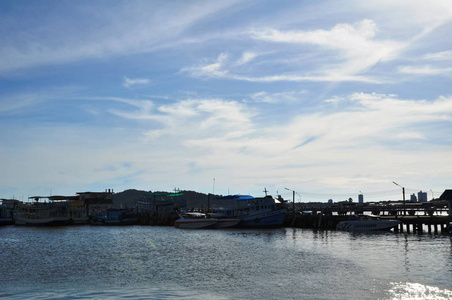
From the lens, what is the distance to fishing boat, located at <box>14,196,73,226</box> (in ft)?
422

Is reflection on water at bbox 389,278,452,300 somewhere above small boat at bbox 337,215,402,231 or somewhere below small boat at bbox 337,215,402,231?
below

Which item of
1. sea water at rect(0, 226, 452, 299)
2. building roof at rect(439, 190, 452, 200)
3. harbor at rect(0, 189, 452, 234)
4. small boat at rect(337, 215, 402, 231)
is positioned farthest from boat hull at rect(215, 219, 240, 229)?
building roof at rect(439, 190, 452, 200)

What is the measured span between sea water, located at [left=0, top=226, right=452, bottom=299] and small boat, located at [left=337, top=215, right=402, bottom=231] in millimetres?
25906

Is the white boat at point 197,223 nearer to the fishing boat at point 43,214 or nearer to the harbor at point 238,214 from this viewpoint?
the harbor at point 238,214

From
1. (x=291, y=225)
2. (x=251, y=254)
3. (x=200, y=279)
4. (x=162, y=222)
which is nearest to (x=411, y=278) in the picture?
(x=200, y=279)

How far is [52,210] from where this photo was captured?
132m

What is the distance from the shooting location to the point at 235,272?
40781 mm

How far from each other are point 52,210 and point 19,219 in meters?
11.0

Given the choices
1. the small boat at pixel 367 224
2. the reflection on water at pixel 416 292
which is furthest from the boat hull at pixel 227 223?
the reflection on water at pixel 416 292

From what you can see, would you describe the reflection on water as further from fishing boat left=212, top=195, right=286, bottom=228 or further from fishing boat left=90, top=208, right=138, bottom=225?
fishing boat left=90, top=208, right=138, bottom=225

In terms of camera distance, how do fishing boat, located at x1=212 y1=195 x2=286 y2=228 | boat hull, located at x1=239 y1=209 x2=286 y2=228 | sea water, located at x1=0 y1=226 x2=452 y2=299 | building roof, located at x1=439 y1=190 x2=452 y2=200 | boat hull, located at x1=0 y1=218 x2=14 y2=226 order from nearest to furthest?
1. sea water, located at x1=0 y1=226 x2=452 y2=299
2. building roof, located at x1=439 y1=190 x2=452 y2=200
3. boat hull, located at x1=239 y1=209 x2=286 y2=228
4. fishing boat, located at x1=212 y1=195 x2=286 y2=228
5. boat hull, located at x1=0 y1=218 x2=14 y2=226

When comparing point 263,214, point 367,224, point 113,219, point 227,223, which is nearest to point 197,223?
point 227,223

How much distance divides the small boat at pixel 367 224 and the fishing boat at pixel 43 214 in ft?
266

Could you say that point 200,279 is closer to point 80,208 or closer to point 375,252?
point 375,252
